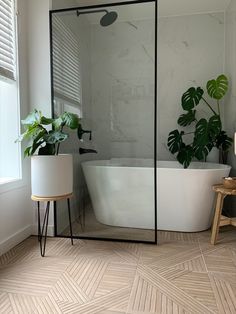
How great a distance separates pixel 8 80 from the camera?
86.2 inches

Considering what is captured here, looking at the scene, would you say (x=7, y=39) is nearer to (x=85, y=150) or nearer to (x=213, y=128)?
(x=85, y=150)

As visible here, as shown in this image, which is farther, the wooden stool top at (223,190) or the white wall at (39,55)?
the white wall at (39,55)

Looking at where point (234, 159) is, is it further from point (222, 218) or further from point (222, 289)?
point (222, 289)

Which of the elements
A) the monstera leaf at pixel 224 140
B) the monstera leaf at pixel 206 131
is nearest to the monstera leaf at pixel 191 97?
the monstera leaf at pixel 206 131

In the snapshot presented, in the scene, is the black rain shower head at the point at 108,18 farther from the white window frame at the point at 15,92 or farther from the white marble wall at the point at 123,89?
the white window frame at the point at 15,92

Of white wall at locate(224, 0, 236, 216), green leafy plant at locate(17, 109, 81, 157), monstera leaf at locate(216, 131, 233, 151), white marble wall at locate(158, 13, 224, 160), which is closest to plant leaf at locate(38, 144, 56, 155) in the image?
green leafy plant at locate(17, 109, 81, 157)

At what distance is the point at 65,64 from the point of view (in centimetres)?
253

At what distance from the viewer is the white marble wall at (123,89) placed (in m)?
2.33

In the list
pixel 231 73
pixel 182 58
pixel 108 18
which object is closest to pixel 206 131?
pixel 231 73

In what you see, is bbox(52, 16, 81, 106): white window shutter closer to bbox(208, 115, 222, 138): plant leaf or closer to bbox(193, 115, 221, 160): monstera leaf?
bbox(193, 115, 221, 160): monstera leaf

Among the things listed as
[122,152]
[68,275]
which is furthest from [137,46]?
[68,275]

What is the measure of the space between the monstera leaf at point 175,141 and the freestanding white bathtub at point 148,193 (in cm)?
70

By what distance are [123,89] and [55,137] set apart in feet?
2.95

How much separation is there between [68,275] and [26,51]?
2040 mm
